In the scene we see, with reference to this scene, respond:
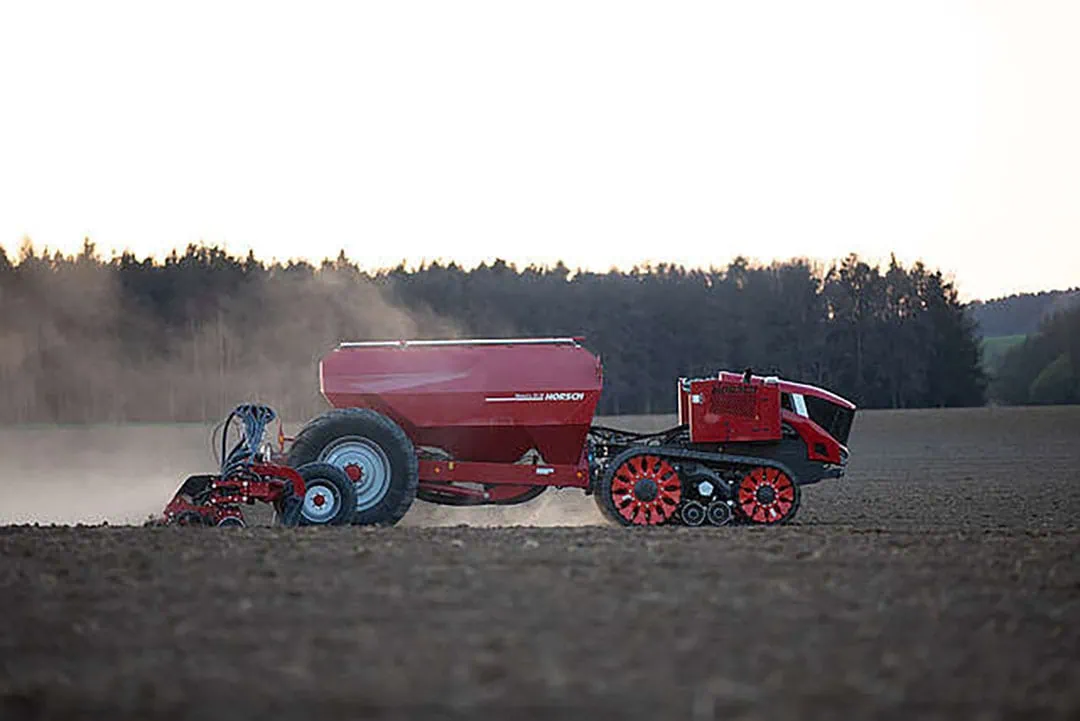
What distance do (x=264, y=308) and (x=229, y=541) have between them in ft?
134

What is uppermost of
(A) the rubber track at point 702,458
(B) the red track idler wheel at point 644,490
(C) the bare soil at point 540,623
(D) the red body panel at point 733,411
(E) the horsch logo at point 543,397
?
(E) the horsch logo at point 543,397

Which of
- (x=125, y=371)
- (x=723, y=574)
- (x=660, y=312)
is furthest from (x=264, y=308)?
(x=723, y=574)

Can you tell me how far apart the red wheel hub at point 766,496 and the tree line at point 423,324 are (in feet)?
96.3

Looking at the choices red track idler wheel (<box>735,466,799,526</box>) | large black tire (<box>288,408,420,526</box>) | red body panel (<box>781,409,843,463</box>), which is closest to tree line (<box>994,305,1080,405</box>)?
red body panel (<box>781,409,843,463</box>)

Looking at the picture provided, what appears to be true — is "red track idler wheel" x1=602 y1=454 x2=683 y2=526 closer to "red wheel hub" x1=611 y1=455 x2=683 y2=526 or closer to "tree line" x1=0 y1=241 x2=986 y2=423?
"red wheel hub" x1=611 y1=455 x2=683 y2=526

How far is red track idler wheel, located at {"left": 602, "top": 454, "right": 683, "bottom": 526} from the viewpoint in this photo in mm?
18438

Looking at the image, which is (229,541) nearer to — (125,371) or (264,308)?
(125,371)

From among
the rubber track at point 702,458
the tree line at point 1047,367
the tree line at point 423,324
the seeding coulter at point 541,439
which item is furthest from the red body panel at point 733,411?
the tree line at point 1047,367

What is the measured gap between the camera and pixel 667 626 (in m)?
9.77

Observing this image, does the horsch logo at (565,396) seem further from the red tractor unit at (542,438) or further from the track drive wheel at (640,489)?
the track drive wheel at (640,489)

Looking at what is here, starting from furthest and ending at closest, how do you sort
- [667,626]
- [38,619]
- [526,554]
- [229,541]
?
[229,541], [526,554], [38,619], [667,626]

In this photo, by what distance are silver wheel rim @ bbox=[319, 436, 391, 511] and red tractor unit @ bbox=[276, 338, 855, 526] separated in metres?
0.01

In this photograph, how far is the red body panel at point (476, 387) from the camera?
18.8m

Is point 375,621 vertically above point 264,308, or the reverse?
point 264,308
